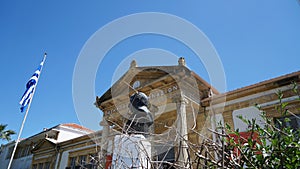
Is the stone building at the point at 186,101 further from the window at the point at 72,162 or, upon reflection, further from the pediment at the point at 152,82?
the window at the point at 72,162

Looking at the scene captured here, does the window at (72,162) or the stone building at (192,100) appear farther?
the window at (72,162)

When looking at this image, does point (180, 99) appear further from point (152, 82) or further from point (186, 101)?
point (152, 82)

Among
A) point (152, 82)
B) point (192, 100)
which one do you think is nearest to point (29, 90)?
point (152, 82)

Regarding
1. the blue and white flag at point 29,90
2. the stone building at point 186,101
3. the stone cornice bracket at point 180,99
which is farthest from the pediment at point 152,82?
the blue and white flag at point 29,90

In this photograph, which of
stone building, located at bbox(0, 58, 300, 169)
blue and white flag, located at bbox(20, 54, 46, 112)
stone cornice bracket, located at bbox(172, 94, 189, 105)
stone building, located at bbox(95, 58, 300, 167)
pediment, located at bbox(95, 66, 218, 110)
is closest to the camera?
stone building, located at bbox(0, 58, 300, 169)

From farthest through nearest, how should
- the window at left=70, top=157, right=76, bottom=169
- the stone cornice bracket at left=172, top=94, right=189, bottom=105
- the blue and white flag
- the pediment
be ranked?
1. the window at left=70, top=157, right=76, bottom=169
2. the blue and white flag
3. the pediment
4. the stone cornice bracket at left=172, top=94, right=189, bottom=105

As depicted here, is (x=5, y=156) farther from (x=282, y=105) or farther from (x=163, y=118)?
(x=282, y=105)

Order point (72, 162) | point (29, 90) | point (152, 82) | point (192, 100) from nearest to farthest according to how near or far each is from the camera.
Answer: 1. point (192, 100)
2. point (152, 82)
3. point (29, 90)
4. point (72, 162)

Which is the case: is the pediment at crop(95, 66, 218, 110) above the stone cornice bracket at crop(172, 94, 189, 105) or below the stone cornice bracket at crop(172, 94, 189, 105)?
above

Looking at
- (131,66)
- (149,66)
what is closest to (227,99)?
(149,66)

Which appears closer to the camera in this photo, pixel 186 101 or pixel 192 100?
pixel 186 101

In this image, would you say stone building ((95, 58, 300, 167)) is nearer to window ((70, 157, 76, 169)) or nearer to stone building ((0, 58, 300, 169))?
stone building ((0, 58, 300, 169))

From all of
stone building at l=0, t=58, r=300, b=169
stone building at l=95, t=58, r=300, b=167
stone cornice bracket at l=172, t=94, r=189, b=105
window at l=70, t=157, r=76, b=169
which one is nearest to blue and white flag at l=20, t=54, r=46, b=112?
stone building at l=0, t=58, r=300, b=169

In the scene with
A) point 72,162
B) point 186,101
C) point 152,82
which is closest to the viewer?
point 186,101
